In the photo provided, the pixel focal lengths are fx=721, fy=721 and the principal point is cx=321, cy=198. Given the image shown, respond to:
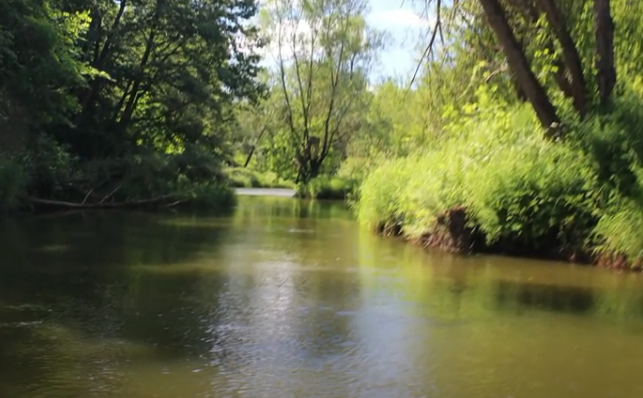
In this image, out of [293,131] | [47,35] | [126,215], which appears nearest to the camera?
[47,35]

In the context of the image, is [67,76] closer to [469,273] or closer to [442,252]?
[442,252]

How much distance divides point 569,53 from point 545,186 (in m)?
2.88

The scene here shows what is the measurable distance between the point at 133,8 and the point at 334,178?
48.4 ft

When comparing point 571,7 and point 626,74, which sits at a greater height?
point 571,7

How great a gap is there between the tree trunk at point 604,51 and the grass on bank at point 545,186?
36.5 inches

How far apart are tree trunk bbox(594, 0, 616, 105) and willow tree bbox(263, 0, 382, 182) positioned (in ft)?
84.9

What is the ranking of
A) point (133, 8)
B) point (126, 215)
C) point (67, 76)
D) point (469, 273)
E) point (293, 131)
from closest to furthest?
point (469, 273)
point (67, 76)
point (126, 215)
point (133, 8)
point (293, 131)

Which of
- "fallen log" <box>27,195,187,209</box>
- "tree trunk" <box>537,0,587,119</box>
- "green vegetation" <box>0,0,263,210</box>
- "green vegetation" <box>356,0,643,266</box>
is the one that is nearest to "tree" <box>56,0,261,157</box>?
"green vegetation" <box>0,0,263,210</box>

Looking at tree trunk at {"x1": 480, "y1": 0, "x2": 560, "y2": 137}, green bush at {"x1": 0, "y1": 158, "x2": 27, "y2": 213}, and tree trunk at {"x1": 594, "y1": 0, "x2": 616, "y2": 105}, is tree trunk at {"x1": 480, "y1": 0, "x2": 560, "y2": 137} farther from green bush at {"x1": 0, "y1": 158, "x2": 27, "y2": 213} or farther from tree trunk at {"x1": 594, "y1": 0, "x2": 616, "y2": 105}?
green bush at {"x1": 0, "y1": 158, "x2": 27, "y2": 213}

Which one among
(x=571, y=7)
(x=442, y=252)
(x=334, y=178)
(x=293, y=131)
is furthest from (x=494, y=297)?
(x=293, y=131)

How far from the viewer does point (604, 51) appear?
12.8 metres

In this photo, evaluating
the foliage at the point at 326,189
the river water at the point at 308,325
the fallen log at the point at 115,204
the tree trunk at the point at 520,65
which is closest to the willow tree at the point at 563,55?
the tree trunk at the point at 520,65

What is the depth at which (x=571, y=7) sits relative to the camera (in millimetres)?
13570

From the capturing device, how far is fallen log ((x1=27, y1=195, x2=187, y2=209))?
2061 centimetres
